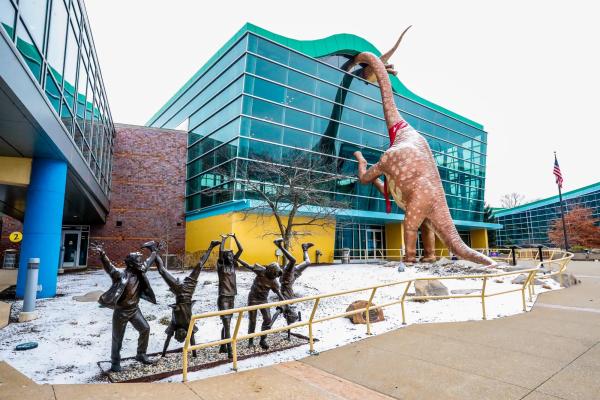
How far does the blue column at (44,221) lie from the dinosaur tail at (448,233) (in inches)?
540

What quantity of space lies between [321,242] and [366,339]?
1699 centimetres

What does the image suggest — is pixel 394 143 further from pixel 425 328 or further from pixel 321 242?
pixel 425 328

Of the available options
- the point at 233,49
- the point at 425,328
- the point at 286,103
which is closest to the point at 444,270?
the point at 425,328

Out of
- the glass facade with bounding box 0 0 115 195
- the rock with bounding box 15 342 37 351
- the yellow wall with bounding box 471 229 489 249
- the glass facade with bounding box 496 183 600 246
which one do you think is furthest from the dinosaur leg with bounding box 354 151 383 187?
the glass facade with bounding box 496 183 600 246

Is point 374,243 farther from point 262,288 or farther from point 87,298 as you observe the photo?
point 262,288

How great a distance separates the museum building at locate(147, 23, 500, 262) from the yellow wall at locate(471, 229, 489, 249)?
1139 cm

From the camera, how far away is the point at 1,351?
5.65m

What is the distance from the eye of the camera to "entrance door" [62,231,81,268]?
2395 cm

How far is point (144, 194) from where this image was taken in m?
24.7

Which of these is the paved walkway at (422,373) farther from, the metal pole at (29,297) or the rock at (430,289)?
the metal pole at (29,297)

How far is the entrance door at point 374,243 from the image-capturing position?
27719mm

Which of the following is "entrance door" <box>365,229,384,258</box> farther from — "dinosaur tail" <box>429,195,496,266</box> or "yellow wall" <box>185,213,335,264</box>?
"dinosaur tail" <box>429,195,496,266</box>

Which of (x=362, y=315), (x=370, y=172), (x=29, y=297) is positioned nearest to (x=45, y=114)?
(x=29, y=297)

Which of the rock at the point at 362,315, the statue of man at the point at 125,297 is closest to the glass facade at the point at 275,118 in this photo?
the rock at the point at 362,315
